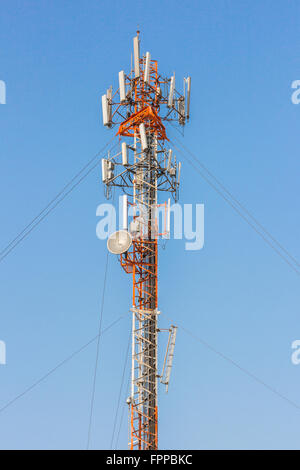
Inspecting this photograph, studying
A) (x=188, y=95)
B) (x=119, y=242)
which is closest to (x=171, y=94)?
(x=188, y=95)

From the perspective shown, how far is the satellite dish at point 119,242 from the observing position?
3800 centimetres

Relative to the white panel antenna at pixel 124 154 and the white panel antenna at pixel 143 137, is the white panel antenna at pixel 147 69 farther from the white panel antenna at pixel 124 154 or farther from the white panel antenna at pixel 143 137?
the white panel antenna at pixel 124 154

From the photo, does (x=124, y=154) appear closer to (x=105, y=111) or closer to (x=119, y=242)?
(x=105, y=111)

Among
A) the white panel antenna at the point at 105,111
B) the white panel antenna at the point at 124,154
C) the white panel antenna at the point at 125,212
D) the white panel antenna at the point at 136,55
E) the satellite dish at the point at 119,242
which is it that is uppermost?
the white panel antenna at the point at 136,55

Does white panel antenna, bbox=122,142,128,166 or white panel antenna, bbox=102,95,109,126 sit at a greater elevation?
white panel antenna, bbox=102,95,109,126

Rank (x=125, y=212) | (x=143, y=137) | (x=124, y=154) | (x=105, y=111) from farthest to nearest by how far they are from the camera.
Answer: (x=105, y=111) → (x=124, y=154) → (x=143, y=137) → (x=125, y=212)

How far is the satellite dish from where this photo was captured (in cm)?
3800

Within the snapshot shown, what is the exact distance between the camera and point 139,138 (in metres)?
40.5

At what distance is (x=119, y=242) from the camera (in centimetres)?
3828

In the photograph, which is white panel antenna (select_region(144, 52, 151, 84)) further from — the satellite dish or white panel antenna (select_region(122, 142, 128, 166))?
the satellite dish
